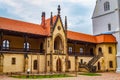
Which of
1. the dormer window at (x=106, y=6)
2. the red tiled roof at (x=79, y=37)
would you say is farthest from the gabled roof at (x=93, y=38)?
the dormer window at (x=106, y=6)

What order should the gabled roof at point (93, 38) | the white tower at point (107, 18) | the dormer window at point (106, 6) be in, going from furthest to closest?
the dormer window at point (106, 6) → the white tower at point (107, 18) → the gabled roof at point (93, 38)

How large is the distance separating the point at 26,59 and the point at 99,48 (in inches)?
847

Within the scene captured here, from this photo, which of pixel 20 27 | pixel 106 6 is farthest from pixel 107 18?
pixel 20 27

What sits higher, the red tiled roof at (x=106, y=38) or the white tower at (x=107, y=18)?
the white tower at (x=107, y=18)

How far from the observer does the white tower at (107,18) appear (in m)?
52.0

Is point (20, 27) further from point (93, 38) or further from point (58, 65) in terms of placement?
point (93, 38)

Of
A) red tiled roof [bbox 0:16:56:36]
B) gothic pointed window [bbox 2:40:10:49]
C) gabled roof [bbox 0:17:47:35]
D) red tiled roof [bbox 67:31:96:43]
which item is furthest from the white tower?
gothic pointed window [bbox 2:40:10:49]

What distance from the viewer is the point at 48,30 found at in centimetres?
4266

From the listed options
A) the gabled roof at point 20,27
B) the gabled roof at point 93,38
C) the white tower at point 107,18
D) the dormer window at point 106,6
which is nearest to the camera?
the gabled roof at point 20,27

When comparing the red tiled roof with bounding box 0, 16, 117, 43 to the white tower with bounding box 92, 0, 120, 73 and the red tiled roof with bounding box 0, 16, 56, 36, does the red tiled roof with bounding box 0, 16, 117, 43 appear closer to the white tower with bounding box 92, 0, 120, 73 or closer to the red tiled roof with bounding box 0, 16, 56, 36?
the red tiled roof with bounding box 0, 16, 56, 36

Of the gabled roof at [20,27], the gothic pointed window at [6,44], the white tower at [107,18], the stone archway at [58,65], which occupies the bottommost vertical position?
the stone archway at [58,65]

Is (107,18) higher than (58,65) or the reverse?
higher

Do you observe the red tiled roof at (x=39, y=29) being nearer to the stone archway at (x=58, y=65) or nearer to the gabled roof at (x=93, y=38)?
the gabled roof at (x=93, y=38)

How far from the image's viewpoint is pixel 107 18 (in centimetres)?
5559
